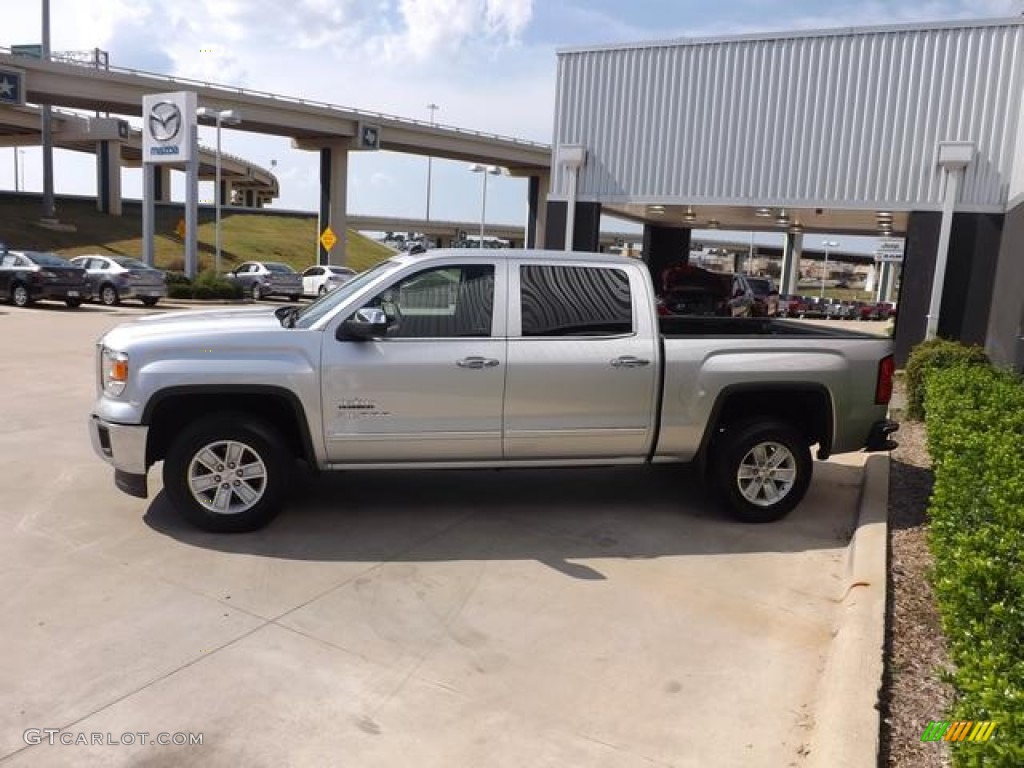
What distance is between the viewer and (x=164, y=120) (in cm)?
3438

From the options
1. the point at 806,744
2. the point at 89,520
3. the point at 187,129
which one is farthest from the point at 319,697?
the point at 187,129

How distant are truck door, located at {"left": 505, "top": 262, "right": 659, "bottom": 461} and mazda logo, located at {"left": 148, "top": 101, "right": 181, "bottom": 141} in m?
32.4

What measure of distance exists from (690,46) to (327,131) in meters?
40.0

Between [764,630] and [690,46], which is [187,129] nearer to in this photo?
[690,46]

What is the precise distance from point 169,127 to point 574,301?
32.9m

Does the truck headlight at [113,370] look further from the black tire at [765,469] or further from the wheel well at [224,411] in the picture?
the black tire at [765,469]

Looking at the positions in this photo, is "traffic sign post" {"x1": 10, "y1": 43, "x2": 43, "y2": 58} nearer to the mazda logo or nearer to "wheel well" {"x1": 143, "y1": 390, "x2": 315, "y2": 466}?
the mazda logo

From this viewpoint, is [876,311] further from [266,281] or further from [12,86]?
[12,86]

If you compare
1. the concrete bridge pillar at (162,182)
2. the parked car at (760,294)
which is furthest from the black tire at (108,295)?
the concrete bridge pillar at (162,182)

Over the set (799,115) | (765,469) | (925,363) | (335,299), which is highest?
(799,115)

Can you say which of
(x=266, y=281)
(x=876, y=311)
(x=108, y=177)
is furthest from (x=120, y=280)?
(x=876, y=311)

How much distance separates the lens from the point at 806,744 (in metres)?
3.50

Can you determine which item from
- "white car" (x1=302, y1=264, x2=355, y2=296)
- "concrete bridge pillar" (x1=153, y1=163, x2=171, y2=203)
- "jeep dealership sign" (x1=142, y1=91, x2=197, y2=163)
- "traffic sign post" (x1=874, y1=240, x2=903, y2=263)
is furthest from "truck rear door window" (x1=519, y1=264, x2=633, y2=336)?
"concrete bridge pillar" (x1=153, y1=163, x2=171, y2=203)

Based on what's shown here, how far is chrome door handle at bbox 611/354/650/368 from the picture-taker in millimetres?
5875
